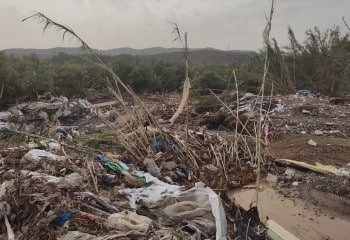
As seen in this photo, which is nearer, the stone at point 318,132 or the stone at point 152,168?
the stone at point 152,168

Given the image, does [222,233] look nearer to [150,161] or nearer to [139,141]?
[150,161]

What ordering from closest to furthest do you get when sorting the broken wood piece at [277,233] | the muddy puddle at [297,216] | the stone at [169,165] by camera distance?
the broken wood piece at [277,233]
the muddy puddle at [297,216]
the stone at [169,165]

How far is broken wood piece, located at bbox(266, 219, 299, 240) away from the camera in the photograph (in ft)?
12.0

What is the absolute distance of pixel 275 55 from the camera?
598 inches

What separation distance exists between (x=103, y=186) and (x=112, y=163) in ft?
2.08

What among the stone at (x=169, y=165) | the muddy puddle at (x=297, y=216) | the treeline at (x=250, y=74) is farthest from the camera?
Result: the treeline at (x=250, y=74)

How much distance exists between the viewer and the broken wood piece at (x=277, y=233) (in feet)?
12.0

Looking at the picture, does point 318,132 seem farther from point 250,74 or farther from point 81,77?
point 81,77

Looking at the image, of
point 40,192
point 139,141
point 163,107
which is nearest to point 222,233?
point 40,192

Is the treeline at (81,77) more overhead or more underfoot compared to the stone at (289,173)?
more overhead

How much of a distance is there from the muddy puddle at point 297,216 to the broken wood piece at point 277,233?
0.50 metres

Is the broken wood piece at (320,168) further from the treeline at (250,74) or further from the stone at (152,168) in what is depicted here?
the treeline at (250,74)

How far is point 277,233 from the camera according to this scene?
373 centimetres

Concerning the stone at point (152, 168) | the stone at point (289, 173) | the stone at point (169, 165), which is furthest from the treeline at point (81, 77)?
the stone at point (289, 173)
